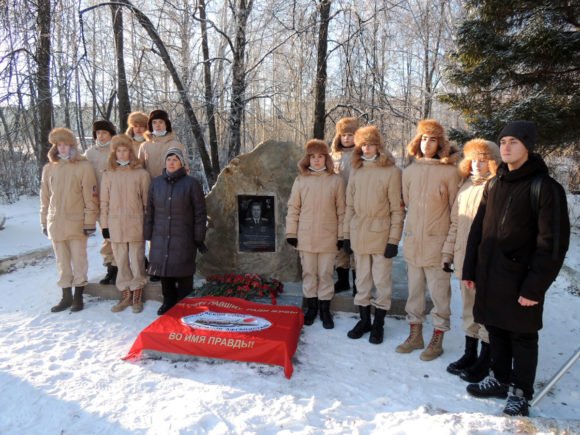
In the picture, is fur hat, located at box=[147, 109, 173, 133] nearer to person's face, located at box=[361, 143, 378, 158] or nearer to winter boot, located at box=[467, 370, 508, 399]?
person's face, located at box=[361, 143, 378, 158]

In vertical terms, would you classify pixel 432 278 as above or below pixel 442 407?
above

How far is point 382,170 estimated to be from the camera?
3729 mm

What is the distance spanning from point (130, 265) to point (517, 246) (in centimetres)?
389

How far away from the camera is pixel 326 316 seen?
4.18m

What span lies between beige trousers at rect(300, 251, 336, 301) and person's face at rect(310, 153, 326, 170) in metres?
0.88

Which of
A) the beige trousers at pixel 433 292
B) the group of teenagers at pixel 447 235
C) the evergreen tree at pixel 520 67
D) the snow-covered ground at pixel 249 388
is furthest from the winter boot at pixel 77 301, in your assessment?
the evergreen tree at pixel 520 67

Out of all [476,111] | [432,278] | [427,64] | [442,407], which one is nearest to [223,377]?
[442,407]

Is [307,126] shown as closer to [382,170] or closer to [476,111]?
[476,111]

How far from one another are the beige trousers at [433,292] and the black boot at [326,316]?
854mm

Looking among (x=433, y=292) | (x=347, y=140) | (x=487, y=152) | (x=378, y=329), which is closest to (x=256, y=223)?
(x=347, y=140)

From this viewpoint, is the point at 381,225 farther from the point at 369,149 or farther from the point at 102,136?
the point at 102,136

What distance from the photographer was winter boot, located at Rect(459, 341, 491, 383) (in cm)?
318

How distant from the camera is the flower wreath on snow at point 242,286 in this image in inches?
182

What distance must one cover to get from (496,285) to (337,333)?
1.78 meters
